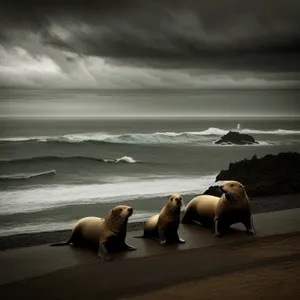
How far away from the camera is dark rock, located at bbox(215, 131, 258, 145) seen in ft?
21.5

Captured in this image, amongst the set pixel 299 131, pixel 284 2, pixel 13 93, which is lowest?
pixel 299 131

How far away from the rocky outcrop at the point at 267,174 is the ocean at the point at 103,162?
0.35 feet

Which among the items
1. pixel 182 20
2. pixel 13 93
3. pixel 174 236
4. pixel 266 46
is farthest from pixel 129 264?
pixel 266 46

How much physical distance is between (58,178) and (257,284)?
2628 mm

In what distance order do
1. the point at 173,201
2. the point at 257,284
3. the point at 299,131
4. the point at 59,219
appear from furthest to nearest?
the point at 299,131, the point at 59,219, the point at 173,201, the point at 257,284

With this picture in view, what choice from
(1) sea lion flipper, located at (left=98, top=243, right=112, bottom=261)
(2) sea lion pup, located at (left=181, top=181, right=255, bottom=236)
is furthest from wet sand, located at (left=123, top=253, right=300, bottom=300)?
(2) sea lion pup, located at (left=181, top=181, right=255, bottom=236)

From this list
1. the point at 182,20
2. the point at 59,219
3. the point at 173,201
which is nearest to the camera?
the point at 173,201

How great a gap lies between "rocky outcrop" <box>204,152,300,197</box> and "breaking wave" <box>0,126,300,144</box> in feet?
1.42

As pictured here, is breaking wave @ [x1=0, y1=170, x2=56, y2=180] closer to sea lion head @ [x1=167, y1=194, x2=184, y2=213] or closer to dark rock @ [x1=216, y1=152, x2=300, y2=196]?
sea lion head @ [x1=167, y1=194, x2=184, y2=213]

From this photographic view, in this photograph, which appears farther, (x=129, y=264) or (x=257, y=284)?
(x=129, y=264)

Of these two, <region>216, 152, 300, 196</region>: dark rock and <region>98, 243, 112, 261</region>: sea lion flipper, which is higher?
<region>216, 152, 300, 196</region>: dark rock

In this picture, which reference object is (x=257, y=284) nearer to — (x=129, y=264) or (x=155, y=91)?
(x=129, y=264)

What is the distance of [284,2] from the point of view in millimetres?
6496

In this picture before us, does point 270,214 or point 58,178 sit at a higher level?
point 58,178
